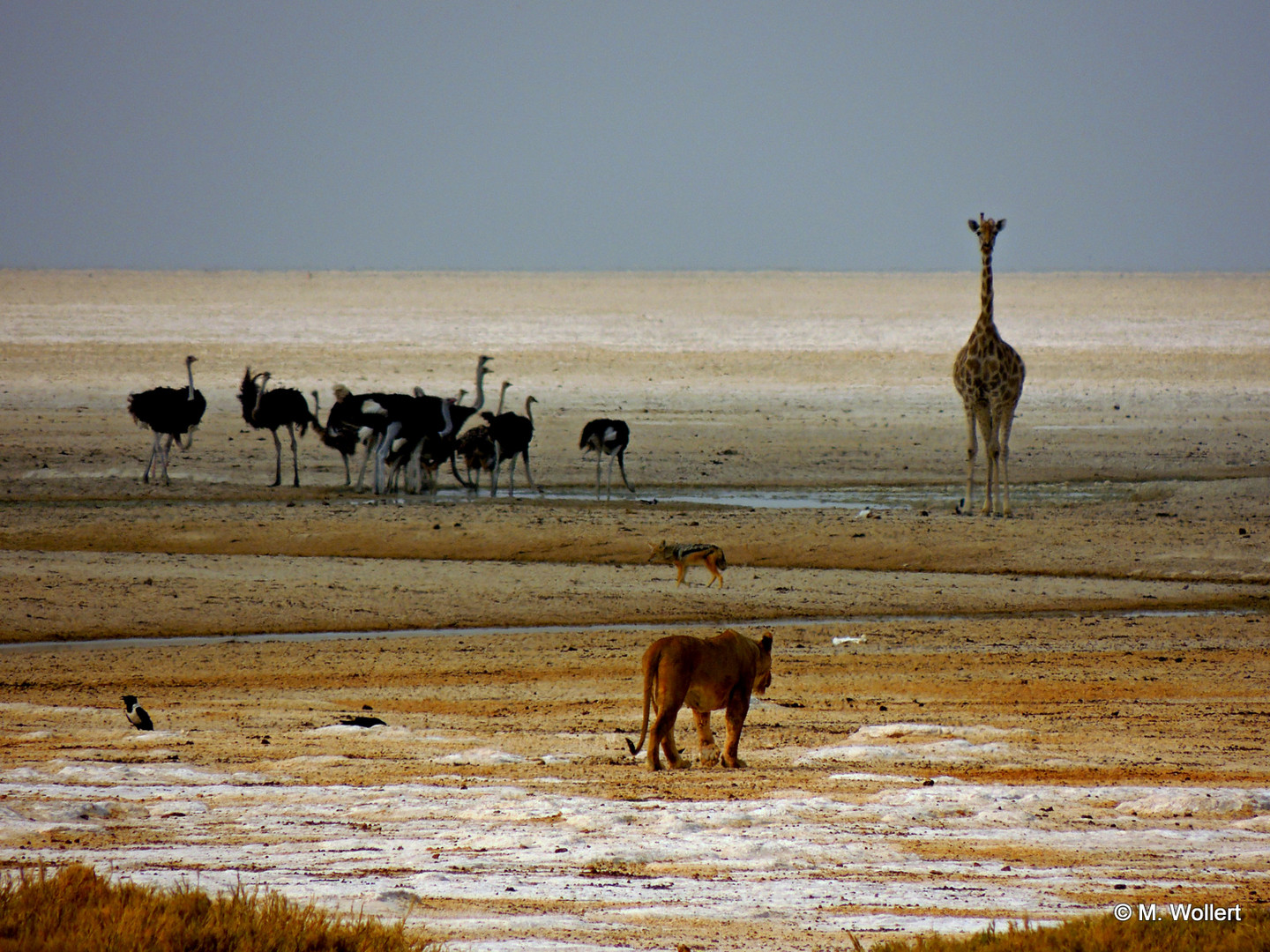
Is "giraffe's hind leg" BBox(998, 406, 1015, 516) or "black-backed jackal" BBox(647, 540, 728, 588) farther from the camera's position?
"giraffe's hind leg" BBox(998, 406, 1015, 516)

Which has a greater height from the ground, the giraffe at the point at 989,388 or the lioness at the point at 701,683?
the giraffe at the point at 989,388

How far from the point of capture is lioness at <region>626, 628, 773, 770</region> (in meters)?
7.80

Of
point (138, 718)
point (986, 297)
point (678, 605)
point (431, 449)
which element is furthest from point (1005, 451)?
point (138, 718)

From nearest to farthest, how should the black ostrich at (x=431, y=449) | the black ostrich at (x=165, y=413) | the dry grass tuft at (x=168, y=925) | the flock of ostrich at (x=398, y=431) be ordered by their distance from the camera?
the dry grass tuft at (x=168, y=925) → the flock of ostrich at (x=398, y=431) → the black ostrich at (x=431, y=449) → the black ostrich at (x=165, y=413)

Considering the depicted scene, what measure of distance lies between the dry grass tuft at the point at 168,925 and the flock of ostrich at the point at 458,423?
47.3 ft

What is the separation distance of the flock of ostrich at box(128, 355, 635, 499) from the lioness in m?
11.1

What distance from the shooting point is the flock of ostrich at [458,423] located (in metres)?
19.1

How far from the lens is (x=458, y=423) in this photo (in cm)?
2133

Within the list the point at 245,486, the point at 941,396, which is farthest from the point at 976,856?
the point at 941,396

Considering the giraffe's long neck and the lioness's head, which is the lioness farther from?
the giraffe's long neck

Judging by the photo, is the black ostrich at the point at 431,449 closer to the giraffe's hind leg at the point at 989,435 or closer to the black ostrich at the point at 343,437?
the black ostrich at the point at 343,437

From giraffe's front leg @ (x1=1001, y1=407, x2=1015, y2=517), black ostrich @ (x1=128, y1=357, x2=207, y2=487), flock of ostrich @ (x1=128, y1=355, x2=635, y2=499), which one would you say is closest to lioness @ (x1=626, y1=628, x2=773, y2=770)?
giraffe's front leg @ (x1=1001, y1=407, x2=1015, y2=517)

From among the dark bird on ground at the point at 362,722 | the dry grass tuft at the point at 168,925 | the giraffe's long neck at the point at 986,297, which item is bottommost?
the dark bird on ground at the point at 362,722

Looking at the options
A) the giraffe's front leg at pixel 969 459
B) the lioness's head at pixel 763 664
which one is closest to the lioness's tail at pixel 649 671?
the lioness's head at pixel 763 664
